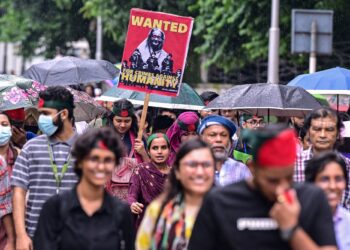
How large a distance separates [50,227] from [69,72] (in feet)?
24.0

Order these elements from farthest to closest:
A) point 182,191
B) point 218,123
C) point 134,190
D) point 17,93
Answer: point 17,93 < point 134,190 < point 218,123 < point 182,191

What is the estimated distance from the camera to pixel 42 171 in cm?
825

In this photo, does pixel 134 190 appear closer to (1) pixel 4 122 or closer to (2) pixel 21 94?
(2) pixel 21 94

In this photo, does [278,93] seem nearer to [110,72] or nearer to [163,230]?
[110,72]

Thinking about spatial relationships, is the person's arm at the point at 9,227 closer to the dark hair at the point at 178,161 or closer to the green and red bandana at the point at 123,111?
the dark hair at the point at 178,161

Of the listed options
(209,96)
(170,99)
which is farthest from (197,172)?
(209,96)

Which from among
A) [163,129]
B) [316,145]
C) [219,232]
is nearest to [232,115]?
[163,129]

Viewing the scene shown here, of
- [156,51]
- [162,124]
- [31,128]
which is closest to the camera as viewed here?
[156,51]

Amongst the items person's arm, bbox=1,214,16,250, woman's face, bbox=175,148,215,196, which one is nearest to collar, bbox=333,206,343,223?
woman's face, bbox=175,148,215,196

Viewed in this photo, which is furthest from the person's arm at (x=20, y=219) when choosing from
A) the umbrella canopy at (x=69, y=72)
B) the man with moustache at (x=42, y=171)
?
the umbrella canopy at (x=69, y=72)

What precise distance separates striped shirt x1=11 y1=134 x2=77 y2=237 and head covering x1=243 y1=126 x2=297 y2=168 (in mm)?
2772

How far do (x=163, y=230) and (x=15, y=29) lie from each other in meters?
32.5

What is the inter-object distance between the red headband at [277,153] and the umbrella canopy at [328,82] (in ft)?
23.4

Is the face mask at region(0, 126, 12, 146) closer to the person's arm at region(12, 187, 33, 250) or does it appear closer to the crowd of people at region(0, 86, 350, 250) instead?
the crowd of people at region(0, 86, 350, 250)
